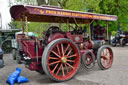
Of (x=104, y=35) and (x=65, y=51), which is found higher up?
(x=104, y=35)

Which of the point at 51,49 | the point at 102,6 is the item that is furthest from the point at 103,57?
the point at 102,6

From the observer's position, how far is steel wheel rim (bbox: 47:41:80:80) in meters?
3.80

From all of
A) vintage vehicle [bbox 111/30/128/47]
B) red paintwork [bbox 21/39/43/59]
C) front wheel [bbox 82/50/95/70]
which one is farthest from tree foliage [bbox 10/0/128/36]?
red paintwork [bbox 21/39/43/59]

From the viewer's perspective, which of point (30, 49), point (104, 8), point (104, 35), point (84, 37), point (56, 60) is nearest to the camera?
point (30, 49)

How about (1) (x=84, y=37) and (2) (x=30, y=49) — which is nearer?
(2) (x=30, y=49)

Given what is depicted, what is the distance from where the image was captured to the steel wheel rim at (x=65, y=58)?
150 inches

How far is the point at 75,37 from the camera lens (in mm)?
4543

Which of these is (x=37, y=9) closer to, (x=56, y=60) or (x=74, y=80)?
(x=56, y=60)

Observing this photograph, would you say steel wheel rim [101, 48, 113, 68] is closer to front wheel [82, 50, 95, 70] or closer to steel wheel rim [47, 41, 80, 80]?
front wheel [82, 50, 95, 70]

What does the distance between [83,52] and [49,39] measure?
113cm

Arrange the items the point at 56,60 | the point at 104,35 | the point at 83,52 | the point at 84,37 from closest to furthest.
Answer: the point at 56,60, the point at 83,52, the point at 84,37, the point at 104,35

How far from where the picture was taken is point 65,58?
12.6 ft

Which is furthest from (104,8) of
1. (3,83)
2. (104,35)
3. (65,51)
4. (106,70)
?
(3,83)

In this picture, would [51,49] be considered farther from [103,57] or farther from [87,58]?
[103,57]
